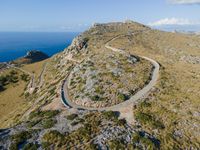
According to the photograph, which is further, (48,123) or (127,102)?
(127,102)

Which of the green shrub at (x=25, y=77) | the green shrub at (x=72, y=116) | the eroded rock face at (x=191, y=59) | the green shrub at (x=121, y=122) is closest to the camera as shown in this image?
the green shrub at (x=121, y=122)

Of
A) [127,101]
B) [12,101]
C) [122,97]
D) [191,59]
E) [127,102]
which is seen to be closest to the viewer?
[127,102]

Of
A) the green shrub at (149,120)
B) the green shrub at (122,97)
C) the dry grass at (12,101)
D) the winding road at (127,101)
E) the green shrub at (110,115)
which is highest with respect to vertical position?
the green shrub at (110,115)

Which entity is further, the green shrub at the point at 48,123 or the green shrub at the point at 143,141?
the green shrub at the point at 48,123

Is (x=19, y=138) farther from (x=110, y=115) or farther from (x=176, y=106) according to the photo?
(x=176, y=106)

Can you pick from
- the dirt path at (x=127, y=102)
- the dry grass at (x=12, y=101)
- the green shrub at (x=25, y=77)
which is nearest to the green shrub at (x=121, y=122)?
the dirt path at (x=127, y=102)

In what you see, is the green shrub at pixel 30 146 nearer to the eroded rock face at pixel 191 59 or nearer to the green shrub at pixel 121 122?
the green shrub at pixel 121 122

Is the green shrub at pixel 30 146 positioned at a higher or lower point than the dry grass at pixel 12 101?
higher

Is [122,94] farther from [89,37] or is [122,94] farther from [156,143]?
[89,37]

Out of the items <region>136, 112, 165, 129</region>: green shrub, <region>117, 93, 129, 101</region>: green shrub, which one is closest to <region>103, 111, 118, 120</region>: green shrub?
<region>136, 112, 165, 129</region>: green shrub

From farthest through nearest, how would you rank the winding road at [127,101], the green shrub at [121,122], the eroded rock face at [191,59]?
the eroded rock face at [191,59], the winding road at [127,101], the green shrub at [121,122]

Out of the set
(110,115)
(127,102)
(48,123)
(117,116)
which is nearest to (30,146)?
(48,123)
